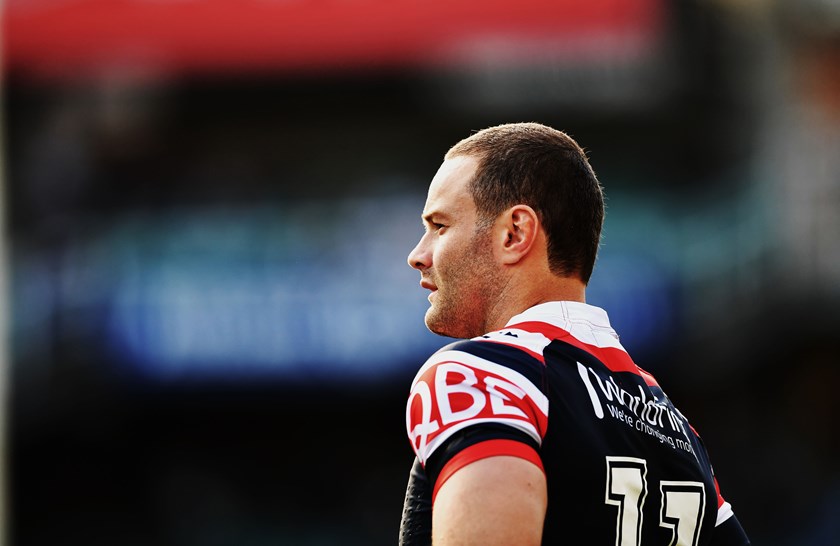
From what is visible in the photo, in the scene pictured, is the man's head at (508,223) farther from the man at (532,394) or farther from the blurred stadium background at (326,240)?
the blurred stadium background at (326,240)

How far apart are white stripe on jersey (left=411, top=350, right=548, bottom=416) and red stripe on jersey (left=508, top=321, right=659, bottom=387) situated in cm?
26

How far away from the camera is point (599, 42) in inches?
616

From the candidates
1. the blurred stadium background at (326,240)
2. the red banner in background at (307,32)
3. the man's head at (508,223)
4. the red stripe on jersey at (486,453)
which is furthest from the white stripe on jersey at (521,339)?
the red banner in background at (307,32)

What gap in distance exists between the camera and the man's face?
3.24 m

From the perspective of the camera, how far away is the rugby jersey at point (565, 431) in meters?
2.73

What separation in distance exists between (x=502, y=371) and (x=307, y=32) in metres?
13.8

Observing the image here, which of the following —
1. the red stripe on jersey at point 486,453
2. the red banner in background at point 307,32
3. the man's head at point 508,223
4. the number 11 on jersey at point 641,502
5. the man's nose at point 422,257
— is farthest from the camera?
the red banner in background at point 307,32

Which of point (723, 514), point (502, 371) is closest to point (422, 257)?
point (502, 371)

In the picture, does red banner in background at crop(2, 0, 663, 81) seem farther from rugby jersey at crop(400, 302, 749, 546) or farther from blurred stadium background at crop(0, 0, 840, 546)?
rugby jersey at crop(400, 302, 749, 546)

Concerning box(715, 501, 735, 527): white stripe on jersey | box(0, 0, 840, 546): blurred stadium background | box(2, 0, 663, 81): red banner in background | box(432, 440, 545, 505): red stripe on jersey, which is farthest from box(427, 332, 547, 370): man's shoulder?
box(2, 0, 663, 81): red banner in background

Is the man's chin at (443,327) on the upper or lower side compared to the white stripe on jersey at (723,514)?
upper

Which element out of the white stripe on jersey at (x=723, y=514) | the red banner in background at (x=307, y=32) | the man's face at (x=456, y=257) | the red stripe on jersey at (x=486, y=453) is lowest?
the white stripe on jersey at (x=723, y=514)

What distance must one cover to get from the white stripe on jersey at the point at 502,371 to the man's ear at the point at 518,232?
1.39 ft

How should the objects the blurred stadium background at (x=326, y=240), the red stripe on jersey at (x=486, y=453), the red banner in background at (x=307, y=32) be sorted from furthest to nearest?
the red banner in background at (x=307, y=32) → the blurred stadium background at (x=326, y=240) → the red stripe on jersey at (x=486, y=453)
